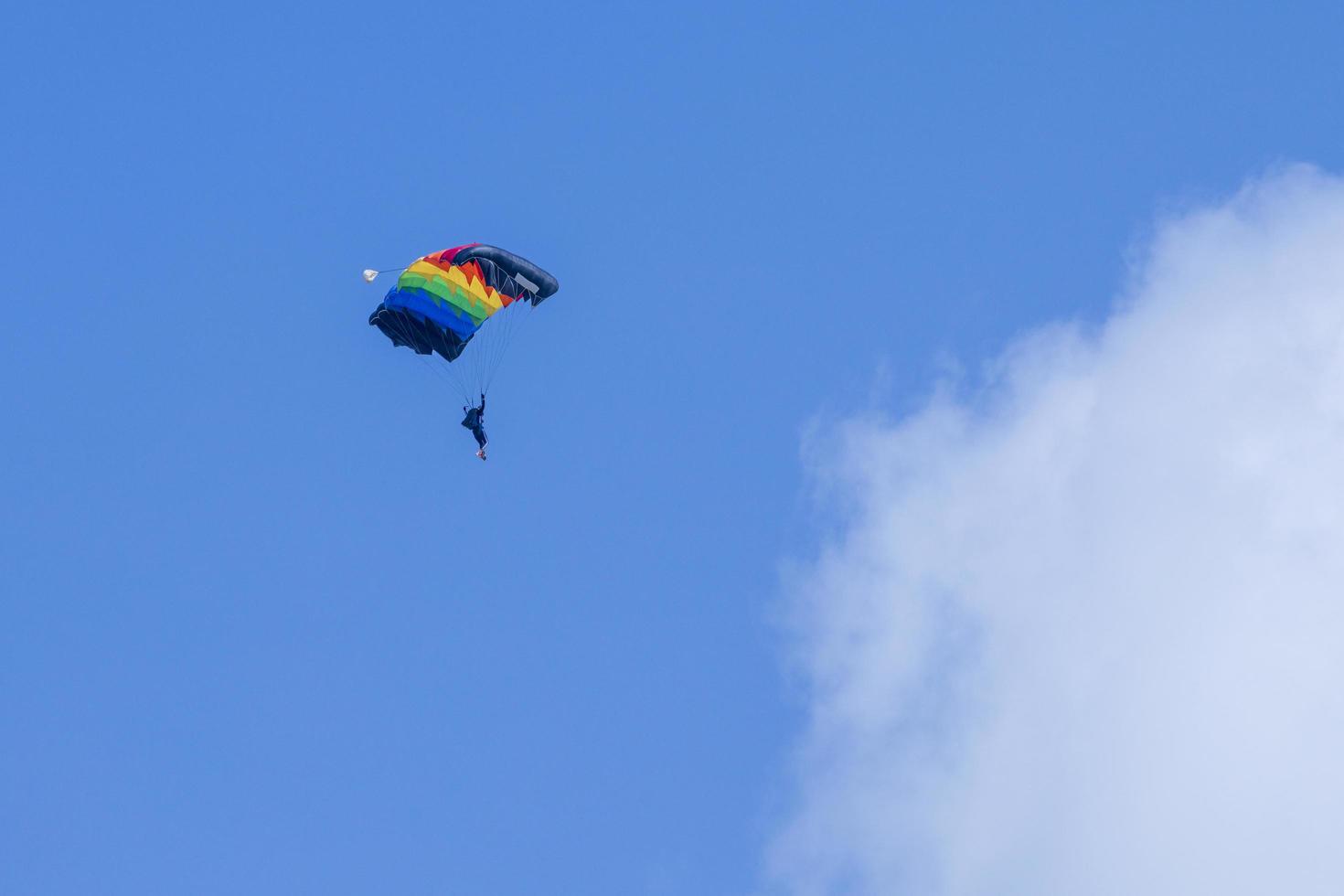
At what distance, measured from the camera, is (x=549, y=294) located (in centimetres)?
9288

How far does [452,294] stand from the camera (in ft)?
300

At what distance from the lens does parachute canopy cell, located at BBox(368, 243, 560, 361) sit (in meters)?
91.3

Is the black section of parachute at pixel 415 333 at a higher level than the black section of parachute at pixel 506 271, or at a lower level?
lower

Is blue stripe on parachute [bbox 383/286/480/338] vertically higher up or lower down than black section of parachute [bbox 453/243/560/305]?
lower down

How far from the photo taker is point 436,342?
9225cm

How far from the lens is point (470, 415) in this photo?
3671 inches

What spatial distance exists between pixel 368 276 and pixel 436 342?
257cm

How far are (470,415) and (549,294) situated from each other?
396cm

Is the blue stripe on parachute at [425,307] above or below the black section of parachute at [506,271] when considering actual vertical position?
below

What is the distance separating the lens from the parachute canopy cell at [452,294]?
3595 inches

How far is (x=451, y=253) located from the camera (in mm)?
91688

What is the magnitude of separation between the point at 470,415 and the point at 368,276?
4.82 m

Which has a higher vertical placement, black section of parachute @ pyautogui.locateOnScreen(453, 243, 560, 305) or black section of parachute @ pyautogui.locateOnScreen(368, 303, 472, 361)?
black section of parachute @ pyautogui.locateOnScreen(453, 243, 560, 305)
